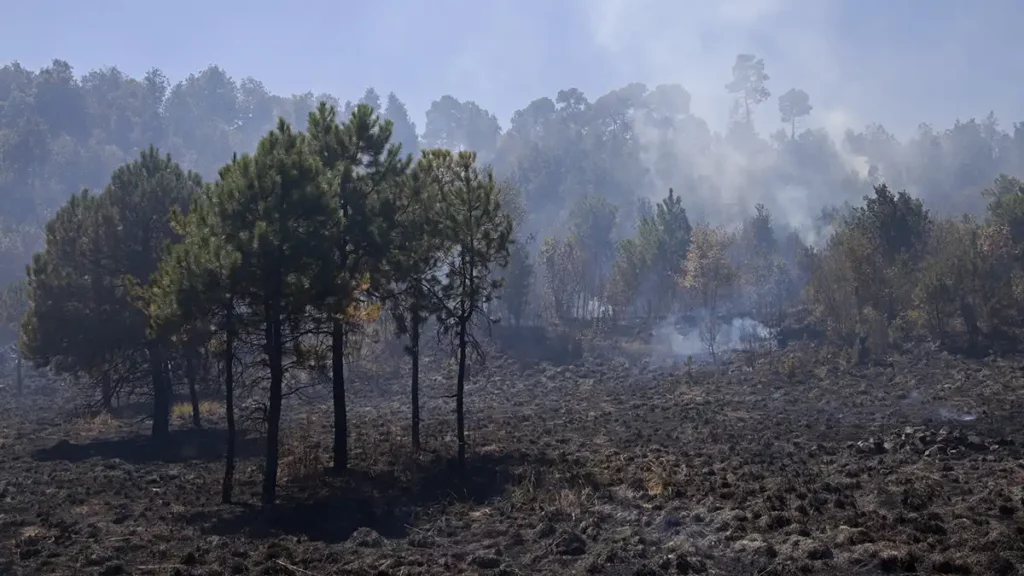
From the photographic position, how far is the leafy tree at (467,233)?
2342 centimetres

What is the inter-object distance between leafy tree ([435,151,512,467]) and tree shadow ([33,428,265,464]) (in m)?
9.03

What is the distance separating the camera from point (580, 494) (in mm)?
17812

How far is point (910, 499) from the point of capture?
47.2ft

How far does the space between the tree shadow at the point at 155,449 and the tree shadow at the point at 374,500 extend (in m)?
7.27

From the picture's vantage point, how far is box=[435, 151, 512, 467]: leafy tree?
2342 centimetres

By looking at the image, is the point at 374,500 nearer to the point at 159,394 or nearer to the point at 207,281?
the point at 207,281

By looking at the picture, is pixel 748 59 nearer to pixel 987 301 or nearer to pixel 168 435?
pixel 987 301

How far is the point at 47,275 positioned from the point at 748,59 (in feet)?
521

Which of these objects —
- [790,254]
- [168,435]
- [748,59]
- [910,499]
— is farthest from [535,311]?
[748,59]

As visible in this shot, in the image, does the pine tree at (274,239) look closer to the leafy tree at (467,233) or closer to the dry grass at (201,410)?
the leafy tree at (467,233)

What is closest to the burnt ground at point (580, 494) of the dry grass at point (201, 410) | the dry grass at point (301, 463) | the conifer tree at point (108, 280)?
the dry grass at point (301, 463)

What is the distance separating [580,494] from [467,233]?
28.9 ft

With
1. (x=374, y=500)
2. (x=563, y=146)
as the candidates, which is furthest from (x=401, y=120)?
(x=374, y=500)

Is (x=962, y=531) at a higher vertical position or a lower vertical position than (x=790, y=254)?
lower
